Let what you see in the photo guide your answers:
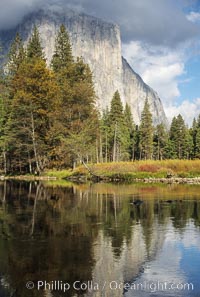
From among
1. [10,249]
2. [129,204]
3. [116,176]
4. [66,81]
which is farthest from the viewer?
[66,81]

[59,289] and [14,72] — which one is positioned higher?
[14,72]

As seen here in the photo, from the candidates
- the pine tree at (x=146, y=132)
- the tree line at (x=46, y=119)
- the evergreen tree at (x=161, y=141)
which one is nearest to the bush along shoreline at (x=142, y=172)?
→ the tree line at (x=46, y=119)

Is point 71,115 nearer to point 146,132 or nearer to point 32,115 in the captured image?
point 32,115

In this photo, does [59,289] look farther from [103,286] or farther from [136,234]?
[136,234]

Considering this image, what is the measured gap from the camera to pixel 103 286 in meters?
8.20

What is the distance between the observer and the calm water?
8.13 meters

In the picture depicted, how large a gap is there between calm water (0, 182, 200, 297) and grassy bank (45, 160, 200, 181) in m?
22.8

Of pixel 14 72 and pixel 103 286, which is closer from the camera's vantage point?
pixel 103 286

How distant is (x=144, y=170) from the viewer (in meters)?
43.3

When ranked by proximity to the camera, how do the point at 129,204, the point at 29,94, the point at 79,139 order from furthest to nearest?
the point at 29,94
the point at 79,139
the point at 129,204

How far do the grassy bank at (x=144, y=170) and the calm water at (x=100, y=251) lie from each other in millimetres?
22842

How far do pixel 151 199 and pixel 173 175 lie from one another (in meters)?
19.7

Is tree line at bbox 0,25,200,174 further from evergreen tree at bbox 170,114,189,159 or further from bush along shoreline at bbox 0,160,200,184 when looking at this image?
evergreen tree at bbox 170,114,189,159

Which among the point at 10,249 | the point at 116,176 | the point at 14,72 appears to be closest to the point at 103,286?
the point at 10,249
